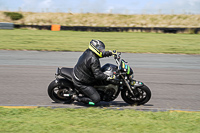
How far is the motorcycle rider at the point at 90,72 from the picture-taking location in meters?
6.38

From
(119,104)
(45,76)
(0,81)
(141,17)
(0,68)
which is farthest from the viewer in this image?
(141,17)

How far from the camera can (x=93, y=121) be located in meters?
5.21

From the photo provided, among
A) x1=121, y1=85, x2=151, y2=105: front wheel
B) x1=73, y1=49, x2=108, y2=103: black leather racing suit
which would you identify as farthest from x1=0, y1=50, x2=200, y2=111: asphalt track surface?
x1=73, y1=49, x2=108, y2=103: black leather racing suit

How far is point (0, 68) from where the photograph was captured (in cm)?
1173

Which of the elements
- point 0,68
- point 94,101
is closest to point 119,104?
point 94,101

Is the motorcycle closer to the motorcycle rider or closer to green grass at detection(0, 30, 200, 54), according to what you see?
the motorcycle rider

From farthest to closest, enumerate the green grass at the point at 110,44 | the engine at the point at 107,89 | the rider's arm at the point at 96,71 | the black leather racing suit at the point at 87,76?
the green grass at the point at 110,44 → the engine at the point at 107,89 → the black leather racing suit at the point at 87,76 → the rider's arm at the point at 96,71

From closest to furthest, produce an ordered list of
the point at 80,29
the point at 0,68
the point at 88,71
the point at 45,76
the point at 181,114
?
the point at 181,114 < the point at 88,71 < the point at 45,76 < the point at 0,68 < the point at 80,29

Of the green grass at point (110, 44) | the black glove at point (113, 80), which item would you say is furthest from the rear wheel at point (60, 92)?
the green grass at point (110, 44)

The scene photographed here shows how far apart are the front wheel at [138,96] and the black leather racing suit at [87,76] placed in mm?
693

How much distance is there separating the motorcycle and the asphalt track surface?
19 cm

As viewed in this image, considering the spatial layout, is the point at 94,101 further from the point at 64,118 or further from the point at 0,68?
the point at 0,68

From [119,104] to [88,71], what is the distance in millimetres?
1185

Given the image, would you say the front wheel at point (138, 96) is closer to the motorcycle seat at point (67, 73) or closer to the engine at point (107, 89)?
the engine at point (107, 89)
